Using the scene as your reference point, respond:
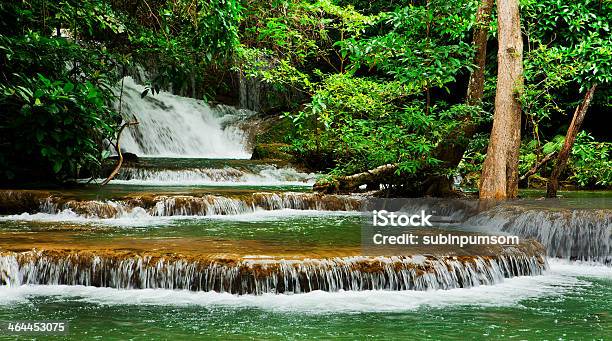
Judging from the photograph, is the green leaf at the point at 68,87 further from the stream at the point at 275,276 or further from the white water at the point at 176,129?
the white water at the point at 176,129

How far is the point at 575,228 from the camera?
895cm

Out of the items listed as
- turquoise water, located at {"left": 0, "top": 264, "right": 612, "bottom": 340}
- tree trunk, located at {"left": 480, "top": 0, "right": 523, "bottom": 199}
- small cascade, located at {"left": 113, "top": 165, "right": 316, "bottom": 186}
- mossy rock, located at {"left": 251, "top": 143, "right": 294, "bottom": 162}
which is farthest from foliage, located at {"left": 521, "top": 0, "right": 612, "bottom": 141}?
mossy rock, located at {"left": 251, "top": 143, "right": 294, "bottom": 162}

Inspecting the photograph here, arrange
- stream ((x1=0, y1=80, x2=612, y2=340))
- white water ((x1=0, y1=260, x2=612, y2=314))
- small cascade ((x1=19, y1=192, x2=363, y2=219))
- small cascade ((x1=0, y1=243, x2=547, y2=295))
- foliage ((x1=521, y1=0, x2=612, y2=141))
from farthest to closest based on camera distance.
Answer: foliage ((x1=521, y1=0, x2=612, y2=141)) → small cascade ((x1=19, y1=192, x2=363, y2=219)) → small cascade ((x1=0, y1=243, x2=547, y2=295)) → white water ((x1=0, y1=260, x2=612, y2=314)) → stream ((x1=0, y1=80, x2=612, y2=340))

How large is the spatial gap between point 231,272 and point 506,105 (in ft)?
19.3

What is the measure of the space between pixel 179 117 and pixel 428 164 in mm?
12791

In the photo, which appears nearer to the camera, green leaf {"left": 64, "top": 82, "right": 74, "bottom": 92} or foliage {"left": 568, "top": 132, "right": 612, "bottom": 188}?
green leaf {"left": 64, "top": 82, "right": 74, "bottom": 92}


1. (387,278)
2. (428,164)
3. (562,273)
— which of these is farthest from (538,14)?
(387,278)

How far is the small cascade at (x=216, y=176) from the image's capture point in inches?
587

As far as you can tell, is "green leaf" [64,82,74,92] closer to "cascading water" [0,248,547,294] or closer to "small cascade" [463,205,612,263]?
"cascading water" [0,248,547,294]

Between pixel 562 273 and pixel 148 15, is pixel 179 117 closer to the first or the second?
pixel 148 15

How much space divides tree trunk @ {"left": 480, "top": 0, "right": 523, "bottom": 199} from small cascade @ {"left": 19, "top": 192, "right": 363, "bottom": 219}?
97.6 inches

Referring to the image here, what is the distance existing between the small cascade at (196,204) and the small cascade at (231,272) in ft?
11.2

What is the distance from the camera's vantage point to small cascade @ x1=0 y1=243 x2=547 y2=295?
20.5 ft

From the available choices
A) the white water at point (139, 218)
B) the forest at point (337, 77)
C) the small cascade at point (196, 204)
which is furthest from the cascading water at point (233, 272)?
the small cascade at point (196, 204)
